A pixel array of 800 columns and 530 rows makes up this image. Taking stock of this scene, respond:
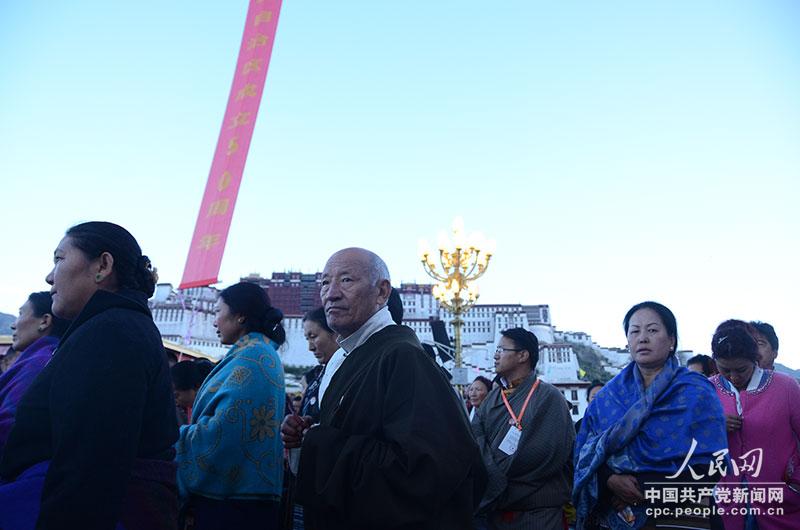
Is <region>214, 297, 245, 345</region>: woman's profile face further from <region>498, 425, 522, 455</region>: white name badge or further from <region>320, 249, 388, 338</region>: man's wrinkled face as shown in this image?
<region>498, 425, 522, 455</region>: white name badge

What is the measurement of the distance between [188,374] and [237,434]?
1.97 meters

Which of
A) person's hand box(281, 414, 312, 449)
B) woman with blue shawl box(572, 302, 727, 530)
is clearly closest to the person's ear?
woman with blue shawl box(572, 302, 727, 530)

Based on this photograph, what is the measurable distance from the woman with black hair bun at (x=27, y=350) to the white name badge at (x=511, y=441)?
2404 mm

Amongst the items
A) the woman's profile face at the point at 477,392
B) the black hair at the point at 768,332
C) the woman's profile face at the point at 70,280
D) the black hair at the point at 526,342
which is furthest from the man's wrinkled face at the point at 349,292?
the woman's profile face at the point at 477,392

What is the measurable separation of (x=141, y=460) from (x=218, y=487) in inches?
24.4

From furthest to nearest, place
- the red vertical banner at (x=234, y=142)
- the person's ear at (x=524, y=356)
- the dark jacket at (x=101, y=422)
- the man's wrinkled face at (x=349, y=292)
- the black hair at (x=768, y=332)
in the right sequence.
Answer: the red vertical banner at (x=234, y=142) → the black hair at (x=768, y=332) → the person's ear at (x=524, y=356) → the man's wrinkled face at (x=349, y=292) → the dark jacket at (x=101, y=422)

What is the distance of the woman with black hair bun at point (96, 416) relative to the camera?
1374 mm

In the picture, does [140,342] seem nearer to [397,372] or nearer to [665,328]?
[397,372]

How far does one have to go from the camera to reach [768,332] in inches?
151

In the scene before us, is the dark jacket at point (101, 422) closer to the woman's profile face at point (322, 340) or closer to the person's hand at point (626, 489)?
the woman's profile face at point (322, 340)

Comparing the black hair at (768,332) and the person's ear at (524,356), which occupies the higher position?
the black hair at (768,332)

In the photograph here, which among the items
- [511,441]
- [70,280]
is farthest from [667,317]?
[70,280]

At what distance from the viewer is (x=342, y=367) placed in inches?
71.7

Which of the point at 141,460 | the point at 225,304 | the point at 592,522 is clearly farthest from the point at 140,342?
the point at 592,522
